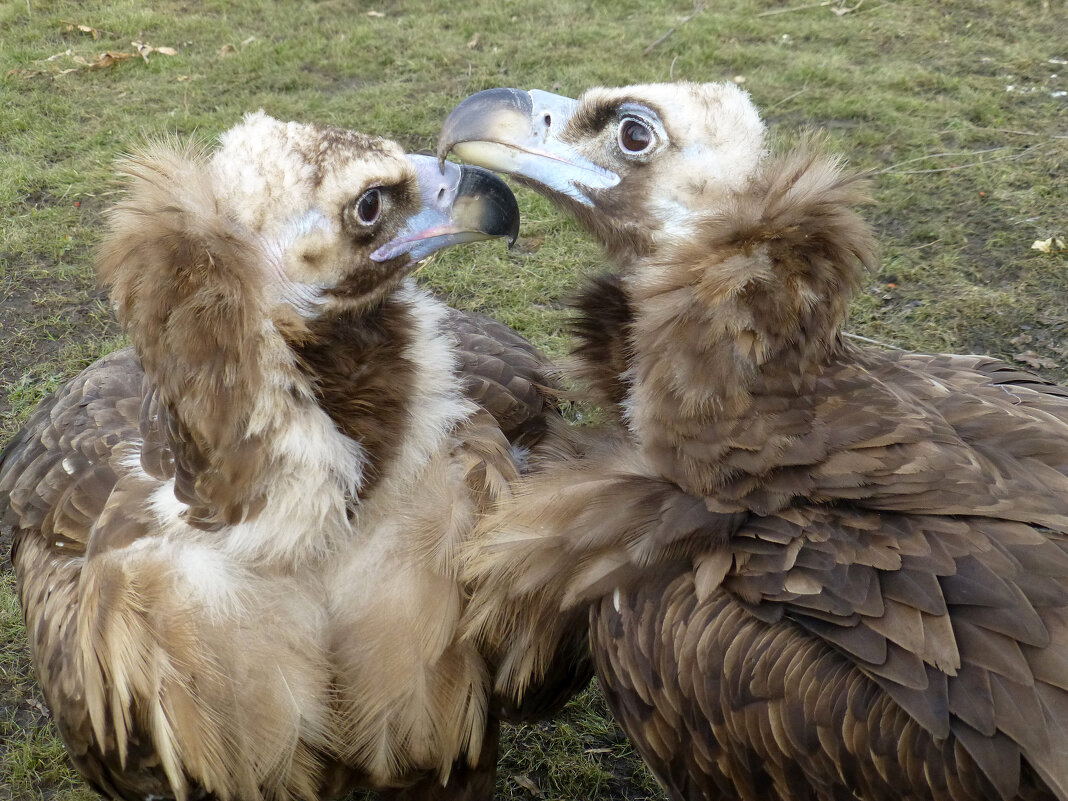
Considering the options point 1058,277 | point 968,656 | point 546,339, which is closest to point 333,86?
point 546,339

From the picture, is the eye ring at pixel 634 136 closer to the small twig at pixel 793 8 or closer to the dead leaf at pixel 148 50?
the dead leaf at pixel 148 50

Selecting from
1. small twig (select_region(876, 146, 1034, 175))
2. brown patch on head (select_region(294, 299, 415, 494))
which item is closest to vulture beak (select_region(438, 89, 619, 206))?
brown patch on head (select_region(294, 299, 415, 494))

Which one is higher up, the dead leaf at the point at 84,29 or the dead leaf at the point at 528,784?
the dead leaf at the point at 84,29

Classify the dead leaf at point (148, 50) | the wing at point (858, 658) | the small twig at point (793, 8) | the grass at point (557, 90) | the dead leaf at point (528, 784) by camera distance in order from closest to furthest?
the wing at point (858, 658) → the dead leaf at point (528, 784) → the grass at point (557, 90) → the dead leaf at point (148, 50) → the small twig at point (793, 8)

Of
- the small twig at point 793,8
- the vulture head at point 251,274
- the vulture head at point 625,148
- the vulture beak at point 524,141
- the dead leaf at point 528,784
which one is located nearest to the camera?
the vulture head at point 251,274

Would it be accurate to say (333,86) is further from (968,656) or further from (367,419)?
(968,656)

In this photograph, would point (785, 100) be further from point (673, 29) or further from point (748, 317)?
point (748, 317)

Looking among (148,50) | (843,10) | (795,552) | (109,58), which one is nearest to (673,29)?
(843,10)

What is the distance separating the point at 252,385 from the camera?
93.5 inches

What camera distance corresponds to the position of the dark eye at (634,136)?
8.95 feet

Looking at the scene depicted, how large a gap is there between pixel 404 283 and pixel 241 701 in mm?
1202

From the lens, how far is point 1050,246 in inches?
241

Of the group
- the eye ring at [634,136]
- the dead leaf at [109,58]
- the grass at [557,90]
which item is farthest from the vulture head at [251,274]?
the dead leaf at [109,58]

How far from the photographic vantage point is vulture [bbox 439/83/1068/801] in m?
2.15
